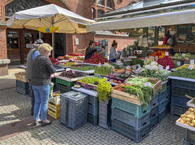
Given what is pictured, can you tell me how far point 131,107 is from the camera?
136 inches

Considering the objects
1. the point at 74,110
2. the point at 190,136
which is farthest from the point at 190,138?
the point at 74,110

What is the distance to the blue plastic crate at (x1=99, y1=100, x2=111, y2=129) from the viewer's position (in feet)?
12.9

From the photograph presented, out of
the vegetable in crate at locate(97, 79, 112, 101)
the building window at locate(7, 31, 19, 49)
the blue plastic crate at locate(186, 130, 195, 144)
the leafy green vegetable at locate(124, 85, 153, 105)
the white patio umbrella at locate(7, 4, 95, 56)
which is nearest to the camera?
the blue plastic crate at locate(186, 130, 195, 144)

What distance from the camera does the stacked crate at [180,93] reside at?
4.25 meters

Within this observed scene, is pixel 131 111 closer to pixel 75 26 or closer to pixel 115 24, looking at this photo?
pixel 115 24

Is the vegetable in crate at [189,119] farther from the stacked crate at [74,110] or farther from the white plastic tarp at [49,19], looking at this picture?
the white plastic tarp at [49,19]

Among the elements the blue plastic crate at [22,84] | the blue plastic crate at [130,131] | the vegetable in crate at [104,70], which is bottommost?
the blue plastic crate at [130,131]

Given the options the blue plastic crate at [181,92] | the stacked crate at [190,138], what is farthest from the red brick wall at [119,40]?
the stacked crate at [190,138]

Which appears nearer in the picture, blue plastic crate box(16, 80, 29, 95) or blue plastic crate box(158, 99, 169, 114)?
blue plastic crate box(158, 99, 169, 114)

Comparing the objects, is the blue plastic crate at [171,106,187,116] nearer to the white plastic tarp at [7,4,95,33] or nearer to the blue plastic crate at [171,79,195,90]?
the blue plastic crate at [171,79,195,90]

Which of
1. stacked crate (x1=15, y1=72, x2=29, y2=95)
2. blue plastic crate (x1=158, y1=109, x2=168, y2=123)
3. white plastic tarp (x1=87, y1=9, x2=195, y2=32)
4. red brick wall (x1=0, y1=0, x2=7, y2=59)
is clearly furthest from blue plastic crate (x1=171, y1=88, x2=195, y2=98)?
red brick wall (x1=0, y1=0, x2=7, y2=59)

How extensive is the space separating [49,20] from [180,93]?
19.0 ft

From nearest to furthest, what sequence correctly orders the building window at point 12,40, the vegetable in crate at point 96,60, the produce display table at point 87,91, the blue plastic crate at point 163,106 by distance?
1. the produce display table at point 87,91
2. the blue plastic crate at point 163,106
3. the vegetable in crate at point 96,60
4. the building window at point 12,40

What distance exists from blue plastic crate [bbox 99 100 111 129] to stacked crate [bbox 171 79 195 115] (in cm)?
179
